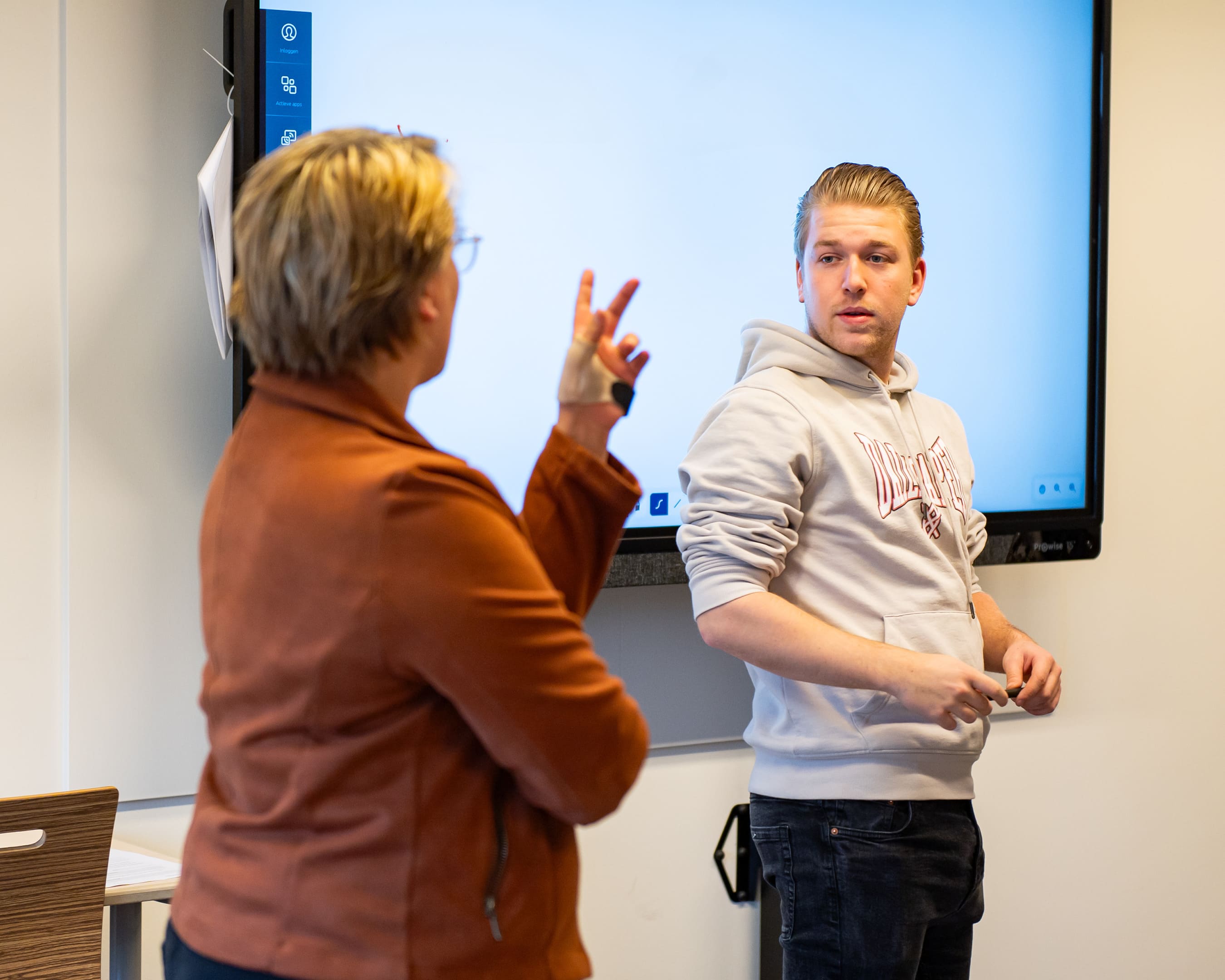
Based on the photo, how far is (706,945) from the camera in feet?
6.91

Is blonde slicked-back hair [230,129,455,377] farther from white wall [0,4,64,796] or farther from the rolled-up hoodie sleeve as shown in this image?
white wall [0,4,64,796]

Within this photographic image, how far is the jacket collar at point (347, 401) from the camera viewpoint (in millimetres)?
781

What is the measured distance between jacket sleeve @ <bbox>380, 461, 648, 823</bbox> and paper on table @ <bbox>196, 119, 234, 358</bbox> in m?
0.94

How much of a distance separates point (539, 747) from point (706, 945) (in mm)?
1526

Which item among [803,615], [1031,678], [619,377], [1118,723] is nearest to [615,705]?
[619,377]

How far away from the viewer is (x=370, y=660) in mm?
733

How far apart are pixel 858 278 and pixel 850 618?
43 cm

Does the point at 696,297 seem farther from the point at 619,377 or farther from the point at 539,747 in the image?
the point at 539,747

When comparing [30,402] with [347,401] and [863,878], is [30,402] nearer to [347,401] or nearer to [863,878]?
[347,401]

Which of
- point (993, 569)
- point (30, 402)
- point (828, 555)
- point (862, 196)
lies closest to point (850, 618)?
point (828, 555)

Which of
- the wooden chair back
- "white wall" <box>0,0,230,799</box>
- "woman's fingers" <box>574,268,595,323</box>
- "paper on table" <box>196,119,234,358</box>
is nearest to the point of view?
"woman's fingers" <box>574,268,595,323</box>

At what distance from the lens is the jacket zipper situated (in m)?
0.77

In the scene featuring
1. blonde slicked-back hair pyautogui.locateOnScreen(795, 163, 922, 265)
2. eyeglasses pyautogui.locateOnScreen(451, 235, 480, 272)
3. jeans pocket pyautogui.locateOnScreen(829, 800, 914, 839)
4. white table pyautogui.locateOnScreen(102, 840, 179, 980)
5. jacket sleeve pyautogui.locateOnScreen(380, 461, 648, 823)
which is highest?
blonde slicked-back hair pyautogui.locateOnScreen(795, 163, 922, 265)

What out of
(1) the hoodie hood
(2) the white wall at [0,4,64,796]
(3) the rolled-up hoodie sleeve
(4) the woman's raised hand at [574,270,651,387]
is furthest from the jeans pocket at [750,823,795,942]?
(2) the white wall at [0,4,64,796]
